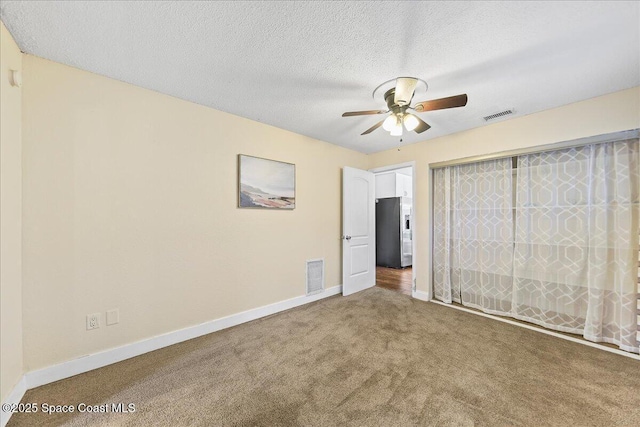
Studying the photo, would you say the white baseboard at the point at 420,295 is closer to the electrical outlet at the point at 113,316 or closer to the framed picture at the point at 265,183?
the framed picture at the point at 265,183

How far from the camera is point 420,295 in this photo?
3.64 m

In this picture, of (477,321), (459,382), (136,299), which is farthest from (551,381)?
(136,299)

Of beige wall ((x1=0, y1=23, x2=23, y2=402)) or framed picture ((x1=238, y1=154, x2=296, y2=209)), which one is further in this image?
framed picture ((x1=238, y1=154, x2=296, y2=209))

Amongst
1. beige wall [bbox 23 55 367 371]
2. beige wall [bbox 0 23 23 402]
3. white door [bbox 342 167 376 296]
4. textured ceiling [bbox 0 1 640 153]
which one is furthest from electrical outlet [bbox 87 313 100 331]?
white door [bbox 342 167 376 296]

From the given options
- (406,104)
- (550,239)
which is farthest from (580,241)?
(406,104)

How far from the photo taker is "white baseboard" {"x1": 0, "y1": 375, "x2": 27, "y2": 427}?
1.39 m

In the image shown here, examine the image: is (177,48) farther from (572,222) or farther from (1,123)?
(572,222)

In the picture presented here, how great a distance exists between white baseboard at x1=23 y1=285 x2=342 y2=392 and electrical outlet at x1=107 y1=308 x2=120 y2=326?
0.23m

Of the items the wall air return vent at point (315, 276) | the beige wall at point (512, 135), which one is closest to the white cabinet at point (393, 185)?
the beige wall at point (512, 135)

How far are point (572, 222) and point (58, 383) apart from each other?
4.83 meters

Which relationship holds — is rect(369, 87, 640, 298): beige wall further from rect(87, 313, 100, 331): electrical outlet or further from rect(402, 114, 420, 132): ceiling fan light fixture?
rect(87, 313, 100, 331): electrical outlet

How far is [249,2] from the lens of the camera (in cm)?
135

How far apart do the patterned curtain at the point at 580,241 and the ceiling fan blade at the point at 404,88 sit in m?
1.90

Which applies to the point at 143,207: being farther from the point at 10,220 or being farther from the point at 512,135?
the point at 512,135
